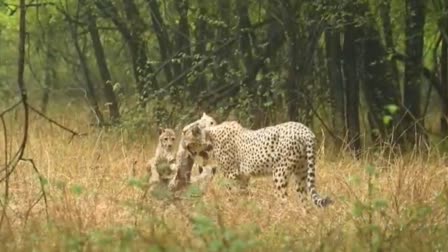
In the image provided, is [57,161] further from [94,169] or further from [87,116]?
[87,116]

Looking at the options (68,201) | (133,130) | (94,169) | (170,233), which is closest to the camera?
(170,233)

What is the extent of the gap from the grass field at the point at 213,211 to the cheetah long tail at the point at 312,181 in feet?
0.35

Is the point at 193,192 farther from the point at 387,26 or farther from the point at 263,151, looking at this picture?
the point at 387,26

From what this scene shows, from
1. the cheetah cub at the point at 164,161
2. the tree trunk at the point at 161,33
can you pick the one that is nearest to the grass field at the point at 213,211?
the cheetah cub at the point at 164,161

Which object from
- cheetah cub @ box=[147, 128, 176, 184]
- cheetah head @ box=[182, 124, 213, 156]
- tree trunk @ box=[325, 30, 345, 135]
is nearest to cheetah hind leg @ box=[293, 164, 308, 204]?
cheetah head @ box=[182, 124, 213, 156]

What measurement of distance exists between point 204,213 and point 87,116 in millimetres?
14326

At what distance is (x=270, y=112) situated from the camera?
1573 centimetres

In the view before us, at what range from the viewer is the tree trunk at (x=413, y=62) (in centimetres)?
1491

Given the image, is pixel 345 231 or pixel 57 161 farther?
pixel 57 161

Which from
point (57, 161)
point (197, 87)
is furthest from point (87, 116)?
point (57, 161)

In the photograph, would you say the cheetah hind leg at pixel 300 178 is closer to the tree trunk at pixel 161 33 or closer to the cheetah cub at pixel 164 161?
the cheetah cub at pixel 164 161

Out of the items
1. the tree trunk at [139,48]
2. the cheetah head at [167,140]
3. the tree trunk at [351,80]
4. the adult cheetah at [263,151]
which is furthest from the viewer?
the tree trunk at [139,48]

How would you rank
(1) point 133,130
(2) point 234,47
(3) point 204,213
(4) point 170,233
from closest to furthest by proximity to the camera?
(4) point 170,233 → (3) point 204,213 → (1) point 133,130 → (2) point 234,47

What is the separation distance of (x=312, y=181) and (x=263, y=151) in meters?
0.79
